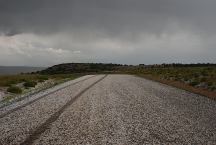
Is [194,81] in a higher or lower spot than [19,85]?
higher

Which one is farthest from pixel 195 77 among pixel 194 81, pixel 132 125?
pixel 132 125

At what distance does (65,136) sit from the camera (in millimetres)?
13250

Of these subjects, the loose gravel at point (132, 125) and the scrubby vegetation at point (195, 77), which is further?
the scrubby vegetation at point (195, 77)

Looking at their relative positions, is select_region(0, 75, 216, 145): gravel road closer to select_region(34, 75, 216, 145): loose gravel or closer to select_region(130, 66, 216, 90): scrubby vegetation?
select_region(34, 75, 216, 145): loose gravel

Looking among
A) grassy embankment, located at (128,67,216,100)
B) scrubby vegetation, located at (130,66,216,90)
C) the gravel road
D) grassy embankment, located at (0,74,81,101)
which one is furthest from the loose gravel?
scrubby vegetation, located at (130,66,216,90)

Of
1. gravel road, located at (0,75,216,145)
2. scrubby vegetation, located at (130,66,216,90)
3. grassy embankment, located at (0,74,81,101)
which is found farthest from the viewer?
scrubby vegetation, located at (130,66,216,90)

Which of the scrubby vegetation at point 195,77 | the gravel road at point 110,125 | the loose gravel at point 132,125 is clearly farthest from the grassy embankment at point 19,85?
the scrubby vegetation at point 195,77

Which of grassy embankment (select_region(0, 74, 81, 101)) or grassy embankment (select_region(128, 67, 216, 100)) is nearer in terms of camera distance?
grassy embankment (select_region(128, 67, 216, 100))

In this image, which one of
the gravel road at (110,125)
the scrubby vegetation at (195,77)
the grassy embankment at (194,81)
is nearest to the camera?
the gravel road at (110,125)

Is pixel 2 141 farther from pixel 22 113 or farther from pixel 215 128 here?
pixel 215 128

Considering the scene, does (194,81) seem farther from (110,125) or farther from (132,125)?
(110,125)

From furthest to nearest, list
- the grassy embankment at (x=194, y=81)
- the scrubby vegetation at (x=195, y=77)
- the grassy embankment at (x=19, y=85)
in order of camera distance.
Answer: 1. the scrubby vegetation at (x=195, y=77)
2. the grassy embankment at (x=19, y=85)
3. the grassy embankment at (x=194, y=81)

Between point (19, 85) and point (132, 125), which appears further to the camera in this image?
point (19, 85)

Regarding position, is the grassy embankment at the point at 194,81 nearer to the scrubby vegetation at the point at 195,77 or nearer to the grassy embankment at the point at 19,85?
the scrubby vegetation at the point at 195,77
